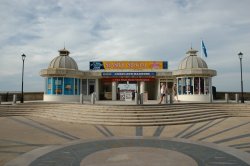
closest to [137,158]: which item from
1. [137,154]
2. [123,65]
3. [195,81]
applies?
[137,154]

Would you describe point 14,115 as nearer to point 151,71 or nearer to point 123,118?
point 123,118

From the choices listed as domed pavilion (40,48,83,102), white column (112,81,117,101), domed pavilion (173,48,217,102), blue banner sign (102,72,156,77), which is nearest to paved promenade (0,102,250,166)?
domed pavilion (173,48,217,102)

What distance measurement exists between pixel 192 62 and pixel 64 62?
16614 millimetres

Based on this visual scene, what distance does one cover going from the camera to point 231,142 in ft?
37.1

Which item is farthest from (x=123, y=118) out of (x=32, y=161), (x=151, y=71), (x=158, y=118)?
(x=151, y=71)

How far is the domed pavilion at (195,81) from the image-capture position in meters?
29.1

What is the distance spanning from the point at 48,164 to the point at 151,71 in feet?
87.6

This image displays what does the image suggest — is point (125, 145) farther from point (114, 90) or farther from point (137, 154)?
point (114, 90)

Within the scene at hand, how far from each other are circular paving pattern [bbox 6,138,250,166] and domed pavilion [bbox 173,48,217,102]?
19039 mm

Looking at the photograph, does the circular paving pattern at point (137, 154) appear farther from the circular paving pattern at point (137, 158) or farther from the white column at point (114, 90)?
the white column at point (114, 90)

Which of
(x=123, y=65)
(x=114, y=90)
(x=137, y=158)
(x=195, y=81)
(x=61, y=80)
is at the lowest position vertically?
(x=137, y=158)

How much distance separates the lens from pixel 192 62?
100ft

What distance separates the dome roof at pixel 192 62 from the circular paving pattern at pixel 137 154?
68.0 ft

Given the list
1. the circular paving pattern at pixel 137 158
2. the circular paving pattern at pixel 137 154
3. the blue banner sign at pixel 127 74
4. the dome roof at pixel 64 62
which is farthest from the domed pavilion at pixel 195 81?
the circular paving pattern at pixel 137 158
